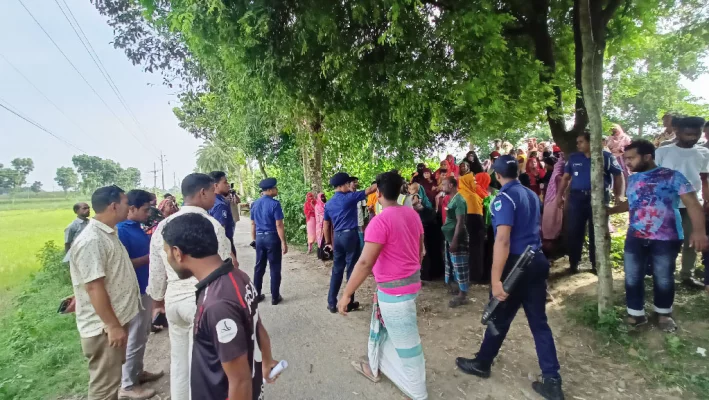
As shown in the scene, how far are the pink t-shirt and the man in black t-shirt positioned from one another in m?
1.29

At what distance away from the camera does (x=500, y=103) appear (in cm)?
436

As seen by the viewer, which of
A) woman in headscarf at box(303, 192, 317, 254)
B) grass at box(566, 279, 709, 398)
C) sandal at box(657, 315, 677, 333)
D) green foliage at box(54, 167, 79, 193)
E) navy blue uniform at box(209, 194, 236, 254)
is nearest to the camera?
grass at box(566, 279, 709, 398)

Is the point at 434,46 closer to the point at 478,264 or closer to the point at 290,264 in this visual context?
the point at 478,264

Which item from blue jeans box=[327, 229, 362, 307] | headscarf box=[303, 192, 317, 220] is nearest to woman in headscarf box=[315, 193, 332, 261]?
headscarf box=[303, 192, 317, 220]

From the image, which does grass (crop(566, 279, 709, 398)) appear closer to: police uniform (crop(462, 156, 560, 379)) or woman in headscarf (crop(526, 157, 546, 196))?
police uniform (crop(462, 156, 560, 379))

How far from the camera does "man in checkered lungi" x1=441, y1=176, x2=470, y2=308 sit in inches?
193

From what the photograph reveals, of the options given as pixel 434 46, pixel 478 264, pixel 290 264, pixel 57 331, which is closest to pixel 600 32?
pixel 434 46

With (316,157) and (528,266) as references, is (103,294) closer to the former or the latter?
(528,266)

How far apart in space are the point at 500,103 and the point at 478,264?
103 inches

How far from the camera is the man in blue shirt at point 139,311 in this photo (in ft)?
11.0

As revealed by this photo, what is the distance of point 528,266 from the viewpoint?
2975 millimetres

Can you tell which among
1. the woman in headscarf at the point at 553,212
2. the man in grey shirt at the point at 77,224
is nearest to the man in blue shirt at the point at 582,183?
the woman in headscarf at the point at 553,212

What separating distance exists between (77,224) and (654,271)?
26.4 feet

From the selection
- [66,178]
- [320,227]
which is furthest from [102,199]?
[66,178]
